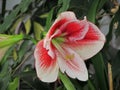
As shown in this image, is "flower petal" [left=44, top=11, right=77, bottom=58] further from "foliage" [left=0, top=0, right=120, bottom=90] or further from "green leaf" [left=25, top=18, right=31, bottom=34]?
"green leaf" [left=25, top=18, right=31, bottom=34]

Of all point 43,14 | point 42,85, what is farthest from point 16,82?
point 43,14

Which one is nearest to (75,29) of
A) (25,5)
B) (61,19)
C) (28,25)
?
(61,19)

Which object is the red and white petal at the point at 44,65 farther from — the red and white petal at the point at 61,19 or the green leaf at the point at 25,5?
the green leaf at the point at 25,5

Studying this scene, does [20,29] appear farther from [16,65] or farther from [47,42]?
[47,42]

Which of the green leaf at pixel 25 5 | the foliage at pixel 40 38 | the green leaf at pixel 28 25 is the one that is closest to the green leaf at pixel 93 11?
the foliage at pixel 40 38

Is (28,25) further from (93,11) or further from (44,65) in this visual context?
(44,65)

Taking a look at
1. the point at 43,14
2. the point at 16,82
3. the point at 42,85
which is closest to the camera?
the point at 16,82

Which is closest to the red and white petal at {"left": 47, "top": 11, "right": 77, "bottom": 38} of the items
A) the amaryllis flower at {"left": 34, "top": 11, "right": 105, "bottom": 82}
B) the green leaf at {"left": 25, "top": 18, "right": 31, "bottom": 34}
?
the amaryllis flower at {"left": 34, "top": 11, "right": 105, "bottom": 82}
